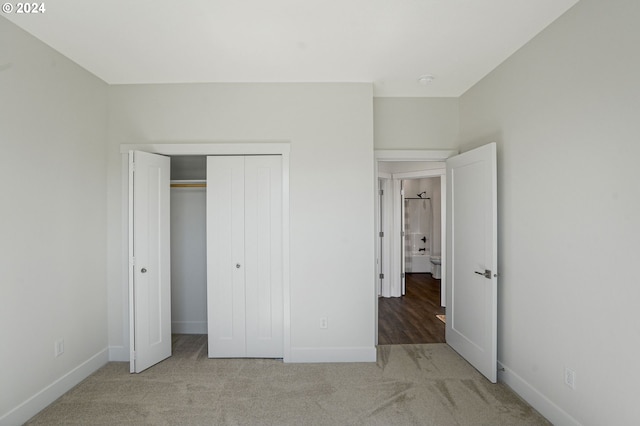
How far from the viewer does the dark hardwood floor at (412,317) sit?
3627 millimetres

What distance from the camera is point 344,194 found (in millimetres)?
3062

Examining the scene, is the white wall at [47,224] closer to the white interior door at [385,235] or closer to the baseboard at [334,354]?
the baseboard at [334,354]

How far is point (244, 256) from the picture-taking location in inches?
124

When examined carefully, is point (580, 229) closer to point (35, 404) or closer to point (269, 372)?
point (269, 372)

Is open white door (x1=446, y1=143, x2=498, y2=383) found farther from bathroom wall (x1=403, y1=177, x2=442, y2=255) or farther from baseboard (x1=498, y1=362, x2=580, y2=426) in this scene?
bathroom wall (x1=403, y1=177, x2=442, y2=255)

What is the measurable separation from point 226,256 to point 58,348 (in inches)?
58.8

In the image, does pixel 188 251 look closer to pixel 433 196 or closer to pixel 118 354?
pixel 118 354

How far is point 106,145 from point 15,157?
100 cm

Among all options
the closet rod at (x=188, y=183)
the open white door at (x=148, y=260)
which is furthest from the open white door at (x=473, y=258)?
the open white door at (x=148, y=260)

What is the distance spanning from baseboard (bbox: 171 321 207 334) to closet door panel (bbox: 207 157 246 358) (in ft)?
2.40

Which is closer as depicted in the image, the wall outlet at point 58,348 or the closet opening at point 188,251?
the wall outlet at point 58,348

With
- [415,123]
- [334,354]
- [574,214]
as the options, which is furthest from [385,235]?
[574,214]

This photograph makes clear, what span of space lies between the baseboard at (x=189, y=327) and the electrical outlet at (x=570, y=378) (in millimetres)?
3526

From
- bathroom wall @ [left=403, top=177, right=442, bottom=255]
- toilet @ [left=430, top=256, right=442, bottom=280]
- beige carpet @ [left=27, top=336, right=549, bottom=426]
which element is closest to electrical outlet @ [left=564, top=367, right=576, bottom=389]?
beige carpet @ [left=27, top=336, right=549, bottom=426]
